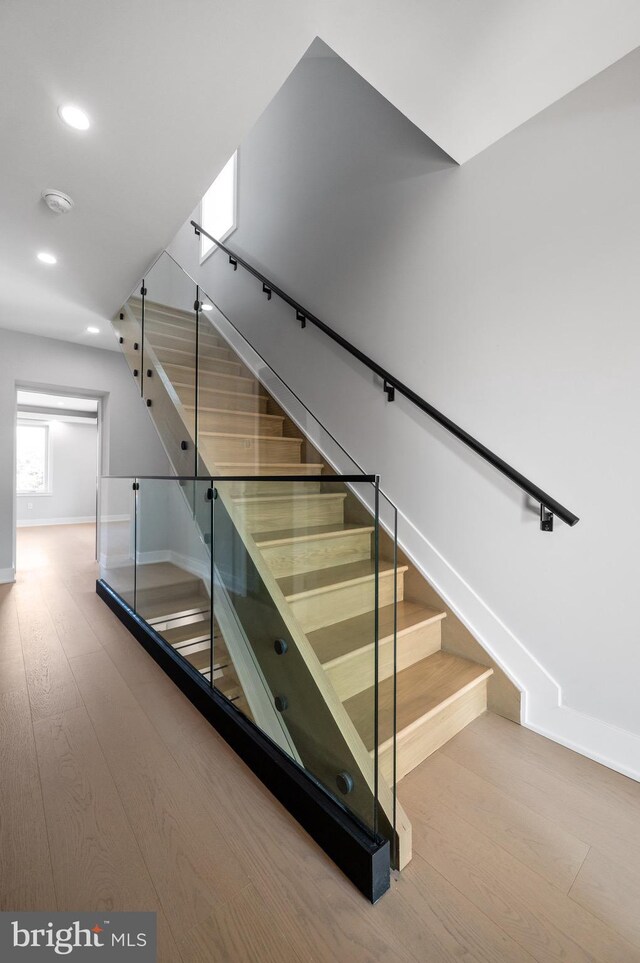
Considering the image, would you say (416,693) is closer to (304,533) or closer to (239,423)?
(304,533)

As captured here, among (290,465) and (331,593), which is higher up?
(290,465)

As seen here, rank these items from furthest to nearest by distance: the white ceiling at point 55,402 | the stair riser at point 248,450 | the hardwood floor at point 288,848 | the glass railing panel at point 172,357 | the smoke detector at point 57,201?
1. the white ceiling at point 55,402
2. the glass railing panel at point 172,357
3. the stair riser at point 248,450
4. the smoke detector at point 57,201
5. the hardwood floor at point 288,848

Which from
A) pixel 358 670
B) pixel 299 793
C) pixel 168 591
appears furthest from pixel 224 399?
pixel 299 793

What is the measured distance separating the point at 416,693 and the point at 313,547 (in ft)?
2.88

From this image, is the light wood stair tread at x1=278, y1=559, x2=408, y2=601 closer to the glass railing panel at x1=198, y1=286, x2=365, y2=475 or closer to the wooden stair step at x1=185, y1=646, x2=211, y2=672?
the wooden stair step at x1=185, y1=646, x2=211, y2=672

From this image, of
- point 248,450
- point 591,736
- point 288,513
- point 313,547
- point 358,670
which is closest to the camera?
point 358,670

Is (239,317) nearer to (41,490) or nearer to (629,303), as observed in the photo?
(629,303)

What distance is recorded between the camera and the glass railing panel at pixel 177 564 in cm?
201

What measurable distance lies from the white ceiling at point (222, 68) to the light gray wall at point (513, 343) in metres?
0.29

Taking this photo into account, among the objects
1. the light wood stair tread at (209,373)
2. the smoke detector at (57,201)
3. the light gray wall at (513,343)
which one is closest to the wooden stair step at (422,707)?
the light gray wall at (513,343)

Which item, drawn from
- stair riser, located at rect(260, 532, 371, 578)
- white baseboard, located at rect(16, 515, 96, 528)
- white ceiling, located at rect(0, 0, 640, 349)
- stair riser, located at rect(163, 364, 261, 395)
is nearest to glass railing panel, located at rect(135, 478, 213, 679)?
stair riser, located at rect(260, 532, 371, 578)

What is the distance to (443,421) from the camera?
2012 millimetres

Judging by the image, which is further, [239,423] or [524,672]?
[239,423]

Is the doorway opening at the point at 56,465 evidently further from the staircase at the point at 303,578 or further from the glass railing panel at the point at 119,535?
the staircase at the point at 303,578
